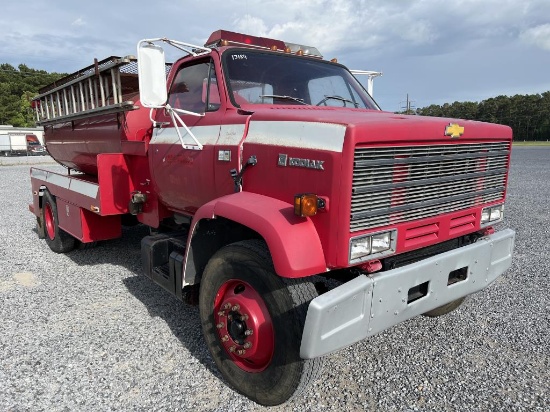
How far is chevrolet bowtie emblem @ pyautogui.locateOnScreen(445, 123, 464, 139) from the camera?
2.71 meters

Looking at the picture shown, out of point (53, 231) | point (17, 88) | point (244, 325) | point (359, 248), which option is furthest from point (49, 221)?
point (17, 88)

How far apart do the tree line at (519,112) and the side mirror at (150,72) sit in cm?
8555

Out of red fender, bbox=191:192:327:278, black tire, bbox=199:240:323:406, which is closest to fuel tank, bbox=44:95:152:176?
black tire, bbox=199:240:323:406

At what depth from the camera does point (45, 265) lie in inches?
223

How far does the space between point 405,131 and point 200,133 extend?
1701 millimetres

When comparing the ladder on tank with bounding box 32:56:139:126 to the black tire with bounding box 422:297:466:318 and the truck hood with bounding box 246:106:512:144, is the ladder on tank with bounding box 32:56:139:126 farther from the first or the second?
the black tire with bounding box 422:297:466:318

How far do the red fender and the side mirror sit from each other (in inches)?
41.4

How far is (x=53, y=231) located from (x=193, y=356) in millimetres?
4163

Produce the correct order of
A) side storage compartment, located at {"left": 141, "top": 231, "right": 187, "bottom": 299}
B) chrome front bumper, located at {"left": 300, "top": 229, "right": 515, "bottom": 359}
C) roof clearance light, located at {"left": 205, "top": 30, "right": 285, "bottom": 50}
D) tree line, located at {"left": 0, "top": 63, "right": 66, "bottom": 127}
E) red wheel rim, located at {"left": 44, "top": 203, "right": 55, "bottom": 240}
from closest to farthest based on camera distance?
chrome front bumper, located at {"left": 300, "top": 229, "right": 515, "bottom": 359} → side storage compartment, located at {"left": 141, "top": 231, "right": 187, "bottom": 299} → roof clearance light, located at {"left": 205, "top": 30, "right": 285, "bottom": 50} → red wheel rim, located at {"left": 44, "top": 203, "right": 55, "bottom": 240} → tree line, located at {"left": 0, "top": 63, "right": 66, "bottom": 127}

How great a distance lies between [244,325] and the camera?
2764 millimetres

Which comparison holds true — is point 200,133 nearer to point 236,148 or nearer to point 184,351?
point 236,148

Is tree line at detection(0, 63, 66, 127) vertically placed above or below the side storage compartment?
above

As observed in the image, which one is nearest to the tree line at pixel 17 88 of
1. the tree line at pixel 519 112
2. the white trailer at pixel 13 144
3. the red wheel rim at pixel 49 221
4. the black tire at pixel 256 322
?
the white trailer at pixel 13 144

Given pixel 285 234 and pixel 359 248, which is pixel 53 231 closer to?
pixel 285 234
